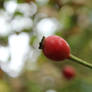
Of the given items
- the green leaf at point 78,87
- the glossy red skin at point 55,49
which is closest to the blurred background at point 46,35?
the green leaf at point 78,87

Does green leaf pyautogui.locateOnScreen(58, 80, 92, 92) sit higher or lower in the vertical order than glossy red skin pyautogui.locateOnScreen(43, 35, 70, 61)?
lower

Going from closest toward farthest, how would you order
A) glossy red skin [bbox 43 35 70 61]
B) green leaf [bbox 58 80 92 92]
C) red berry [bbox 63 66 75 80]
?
glossy red skin [bbox 43 35 70 61] → red berry [bbox 63 66 75 80] → green leaf [bbox 58 80 92 92]

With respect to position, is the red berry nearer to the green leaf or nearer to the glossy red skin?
the green leaf

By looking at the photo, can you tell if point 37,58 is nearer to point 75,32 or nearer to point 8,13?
point 75,32

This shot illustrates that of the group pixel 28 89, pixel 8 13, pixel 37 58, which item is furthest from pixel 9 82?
pixel 8 13

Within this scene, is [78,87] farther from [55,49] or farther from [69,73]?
[55,49]

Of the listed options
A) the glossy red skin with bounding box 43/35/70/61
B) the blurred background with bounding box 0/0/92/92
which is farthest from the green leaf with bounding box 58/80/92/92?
the glossy red skin with bounding box 43/35/70/61

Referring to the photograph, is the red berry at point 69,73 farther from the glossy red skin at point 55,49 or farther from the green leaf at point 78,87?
the glossy red skin at point 55,49

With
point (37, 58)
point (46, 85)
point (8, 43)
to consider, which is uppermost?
point (8, 43)

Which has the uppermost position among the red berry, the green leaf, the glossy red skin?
the glossy red skin
